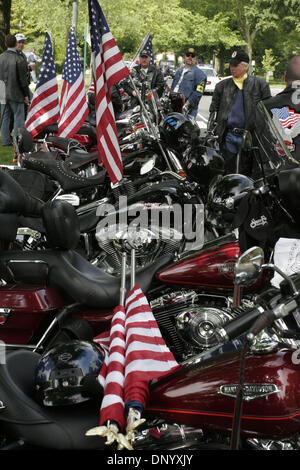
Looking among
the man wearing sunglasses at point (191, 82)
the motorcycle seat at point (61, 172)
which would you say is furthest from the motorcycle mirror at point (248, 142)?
the man wearing sunglasses at point (191, 82)

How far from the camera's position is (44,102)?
8.05m

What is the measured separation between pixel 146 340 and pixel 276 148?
51.9 inches

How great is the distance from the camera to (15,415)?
7.18 feet

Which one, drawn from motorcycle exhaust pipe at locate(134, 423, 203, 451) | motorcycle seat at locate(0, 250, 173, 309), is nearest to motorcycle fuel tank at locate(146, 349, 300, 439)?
motorcycle exhaust pipe at locate(134, 423, 203, 451)

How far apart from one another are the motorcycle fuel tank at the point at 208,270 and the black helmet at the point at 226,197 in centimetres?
26

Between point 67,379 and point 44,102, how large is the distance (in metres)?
6.47

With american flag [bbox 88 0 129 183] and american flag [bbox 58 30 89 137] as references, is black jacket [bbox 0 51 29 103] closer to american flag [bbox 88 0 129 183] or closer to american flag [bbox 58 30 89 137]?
american flag [bbox 58 30 89 137]

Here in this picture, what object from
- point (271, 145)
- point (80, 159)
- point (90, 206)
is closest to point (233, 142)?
point (80, 159)

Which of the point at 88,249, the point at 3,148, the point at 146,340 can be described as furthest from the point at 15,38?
the point at 146,340

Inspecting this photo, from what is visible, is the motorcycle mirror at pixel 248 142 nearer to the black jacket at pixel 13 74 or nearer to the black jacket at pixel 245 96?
the black jacket at pixel 245 96

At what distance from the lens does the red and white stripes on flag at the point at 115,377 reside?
6.28ft

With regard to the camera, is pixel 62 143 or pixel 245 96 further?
pixel 62 143

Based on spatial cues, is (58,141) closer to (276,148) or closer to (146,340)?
(276,148)

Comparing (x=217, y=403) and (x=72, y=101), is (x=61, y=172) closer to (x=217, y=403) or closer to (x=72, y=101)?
(x=72, y=101)
